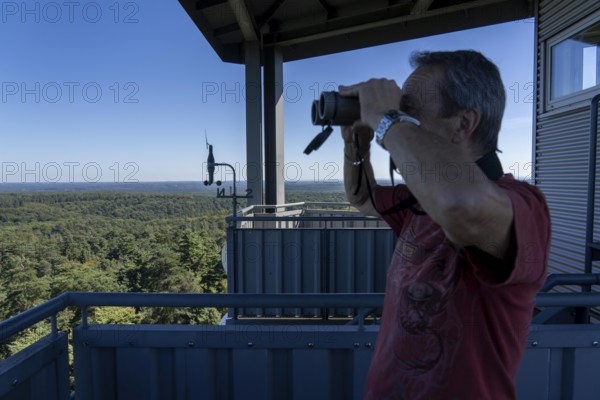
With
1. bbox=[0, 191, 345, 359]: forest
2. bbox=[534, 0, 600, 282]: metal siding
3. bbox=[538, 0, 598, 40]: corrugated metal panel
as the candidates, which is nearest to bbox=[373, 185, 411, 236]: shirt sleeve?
bbox=[0, 191, 345, 359]: forest

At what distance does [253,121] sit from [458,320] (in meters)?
Answer: 6.51

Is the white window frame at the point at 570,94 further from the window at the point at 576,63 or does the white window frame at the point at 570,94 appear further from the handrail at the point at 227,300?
the handrail at the point at 227,300

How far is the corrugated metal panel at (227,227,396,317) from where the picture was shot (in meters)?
4.62

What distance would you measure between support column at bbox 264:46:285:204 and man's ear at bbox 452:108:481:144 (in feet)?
21.2

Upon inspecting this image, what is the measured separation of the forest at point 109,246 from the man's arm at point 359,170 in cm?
142

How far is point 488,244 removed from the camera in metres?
0.62

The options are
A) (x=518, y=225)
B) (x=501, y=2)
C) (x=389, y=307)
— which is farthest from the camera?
(x=501, y=2)

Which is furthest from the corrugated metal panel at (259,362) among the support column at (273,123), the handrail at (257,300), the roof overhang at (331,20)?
the support column at (273,123)

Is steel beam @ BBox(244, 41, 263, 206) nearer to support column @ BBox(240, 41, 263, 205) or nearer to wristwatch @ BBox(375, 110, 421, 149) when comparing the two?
support column @ BBox(240, 41, 263, 205)

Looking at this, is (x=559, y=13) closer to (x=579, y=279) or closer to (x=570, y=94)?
(x=570, y=94)

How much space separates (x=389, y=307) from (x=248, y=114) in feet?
21.0

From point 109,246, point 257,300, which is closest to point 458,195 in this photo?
point 257,300

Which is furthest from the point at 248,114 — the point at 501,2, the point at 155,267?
the point at 155,267

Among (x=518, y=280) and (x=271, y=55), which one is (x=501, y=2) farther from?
(x=518, y=280)
